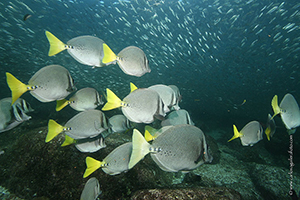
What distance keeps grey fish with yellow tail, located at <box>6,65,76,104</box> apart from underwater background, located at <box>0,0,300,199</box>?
81.6 inches

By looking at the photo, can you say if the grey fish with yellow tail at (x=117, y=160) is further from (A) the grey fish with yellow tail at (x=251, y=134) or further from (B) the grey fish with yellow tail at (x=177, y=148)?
(A) the grey fish with yellow tail at (x=251, y=134)

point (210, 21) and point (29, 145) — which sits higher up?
point (210, 21)

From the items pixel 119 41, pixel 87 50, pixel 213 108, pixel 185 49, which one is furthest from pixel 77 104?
pixel 213 108

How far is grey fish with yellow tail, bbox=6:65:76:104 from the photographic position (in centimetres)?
179

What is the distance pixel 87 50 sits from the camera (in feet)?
7.05

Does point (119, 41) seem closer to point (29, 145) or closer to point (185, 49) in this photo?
point (185, 49)

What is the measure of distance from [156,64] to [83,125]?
14.4m

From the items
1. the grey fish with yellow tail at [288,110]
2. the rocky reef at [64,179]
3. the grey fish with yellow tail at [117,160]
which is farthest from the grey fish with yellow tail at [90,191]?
the grey fish with yellow tail at [288,110]

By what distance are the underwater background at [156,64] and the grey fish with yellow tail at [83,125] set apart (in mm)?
1495

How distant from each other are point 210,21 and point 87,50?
14919mm

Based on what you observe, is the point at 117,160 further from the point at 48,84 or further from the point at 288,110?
the point at 288,110

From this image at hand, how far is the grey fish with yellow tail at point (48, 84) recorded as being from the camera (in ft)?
5.88

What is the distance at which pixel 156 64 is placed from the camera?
1563 cm

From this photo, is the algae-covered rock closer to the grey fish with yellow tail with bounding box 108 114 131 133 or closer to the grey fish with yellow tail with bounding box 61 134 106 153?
the grey fish with yellow tail with bounding box 61 134 106 153
